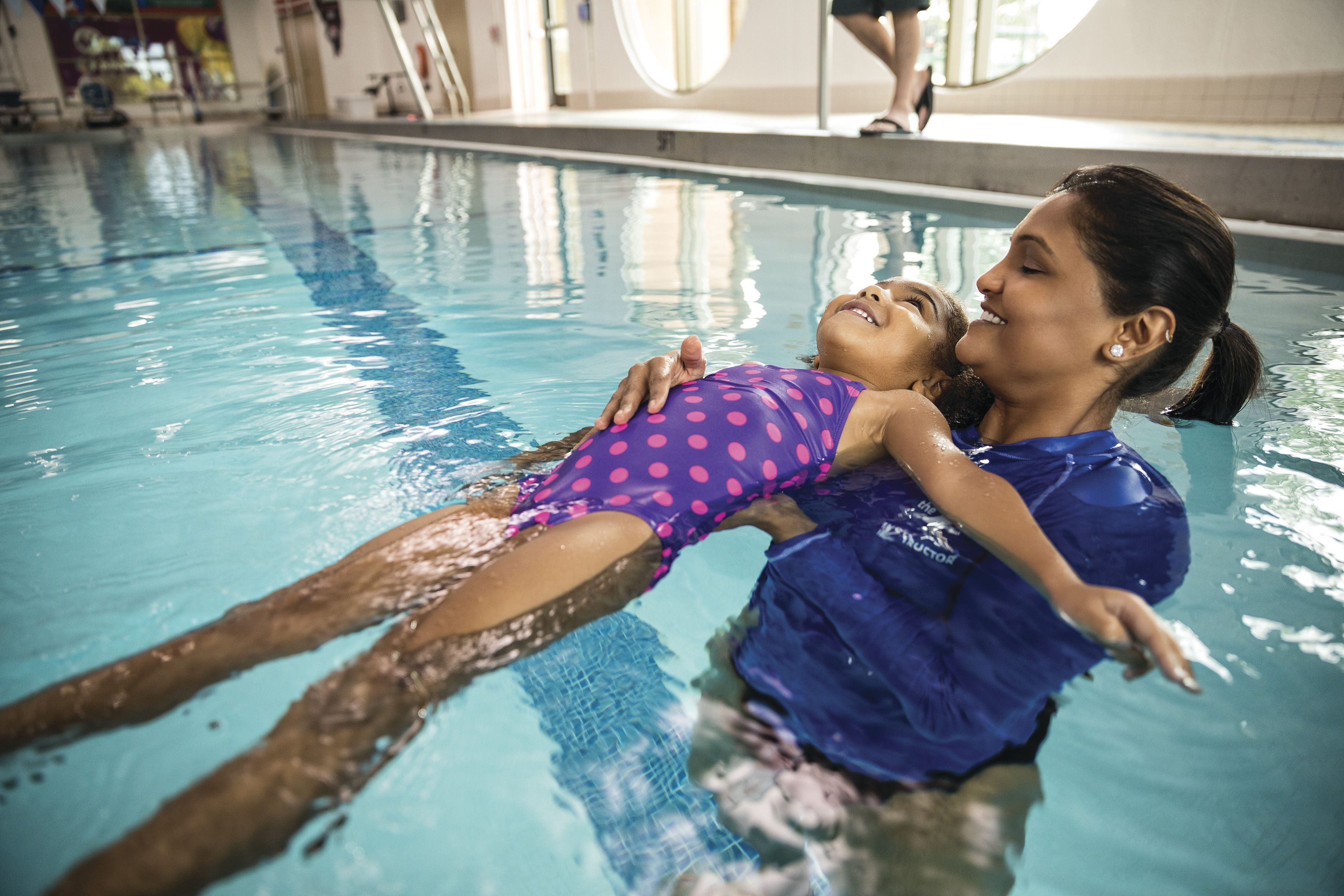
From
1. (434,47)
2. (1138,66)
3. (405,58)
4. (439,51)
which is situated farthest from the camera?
(439,51)

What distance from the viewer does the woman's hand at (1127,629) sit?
1.04 m

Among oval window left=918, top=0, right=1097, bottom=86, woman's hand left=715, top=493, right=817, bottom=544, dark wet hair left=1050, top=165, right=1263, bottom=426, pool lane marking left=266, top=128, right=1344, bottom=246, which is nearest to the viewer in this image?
dark wet hair left=1050, top=165, right=1263, bottom=426

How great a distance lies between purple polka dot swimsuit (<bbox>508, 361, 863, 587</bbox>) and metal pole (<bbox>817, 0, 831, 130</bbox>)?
5.95m

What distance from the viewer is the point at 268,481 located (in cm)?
224

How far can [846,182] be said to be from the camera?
715cm

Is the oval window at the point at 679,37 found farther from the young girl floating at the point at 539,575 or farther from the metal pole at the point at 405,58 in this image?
the young girl floating at the point at 539,575

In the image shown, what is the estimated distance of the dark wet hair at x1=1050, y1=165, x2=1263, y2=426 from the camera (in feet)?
5.07

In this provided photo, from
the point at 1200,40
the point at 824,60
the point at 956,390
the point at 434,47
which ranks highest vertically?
the point at 434,47

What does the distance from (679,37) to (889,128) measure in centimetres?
1240

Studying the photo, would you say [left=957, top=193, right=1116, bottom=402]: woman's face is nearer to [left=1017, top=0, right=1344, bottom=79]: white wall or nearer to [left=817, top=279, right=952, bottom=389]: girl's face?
[left=817, top=279, right=952, bottom=389]: girl's face

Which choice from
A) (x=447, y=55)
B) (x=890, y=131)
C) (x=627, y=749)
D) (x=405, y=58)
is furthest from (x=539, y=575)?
(x=447, y=55)

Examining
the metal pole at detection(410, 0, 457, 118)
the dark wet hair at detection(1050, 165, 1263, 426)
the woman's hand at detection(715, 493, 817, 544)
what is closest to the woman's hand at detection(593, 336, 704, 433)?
the woman's hand at detection(715, 493, 817, 544)

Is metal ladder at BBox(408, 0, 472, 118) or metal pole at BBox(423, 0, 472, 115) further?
metal ladder at BBox(408, 0, 472, 118)

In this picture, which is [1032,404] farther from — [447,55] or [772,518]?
[447,55]
